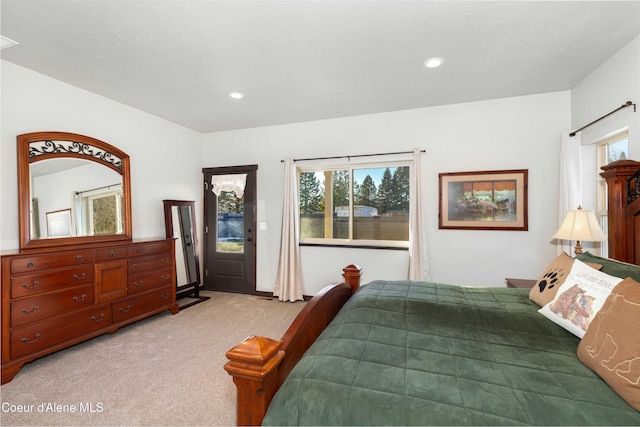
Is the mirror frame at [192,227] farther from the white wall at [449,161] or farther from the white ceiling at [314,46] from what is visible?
the white ceiling at [314,46]

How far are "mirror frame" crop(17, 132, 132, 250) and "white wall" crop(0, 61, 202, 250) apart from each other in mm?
91

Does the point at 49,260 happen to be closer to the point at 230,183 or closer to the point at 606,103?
the point at 230,183

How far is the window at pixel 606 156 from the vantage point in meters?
2.60

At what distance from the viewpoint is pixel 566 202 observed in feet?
9.94

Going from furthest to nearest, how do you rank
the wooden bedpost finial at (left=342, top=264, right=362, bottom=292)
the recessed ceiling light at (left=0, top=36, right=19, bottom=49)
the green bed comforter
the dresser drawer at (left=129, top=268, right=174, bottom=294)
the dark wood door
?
the dark wood door → the dresser drawer at (left=129, top=268, right=174, bottom=294) → the wooden bedpost finial at (left=342, top=264, right=362, bottom=292) → the recessed ceiling light at (left=0, top=36, right=19, bottom=49) → the green bed comforter

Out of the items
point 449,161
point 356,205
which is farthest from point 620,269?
point 356,205

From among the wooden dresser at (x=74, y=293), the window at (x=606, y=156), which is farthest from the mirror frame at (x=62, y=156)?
the window at (x=606, y=156)

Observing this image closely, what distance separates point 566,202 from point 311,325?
3.17m

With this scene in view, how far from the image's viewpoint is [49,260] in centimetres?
248

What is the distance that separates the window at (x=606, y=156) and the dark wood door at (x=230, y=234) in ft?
14.0

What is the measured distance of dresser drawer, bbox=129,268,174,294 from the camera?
3193mm

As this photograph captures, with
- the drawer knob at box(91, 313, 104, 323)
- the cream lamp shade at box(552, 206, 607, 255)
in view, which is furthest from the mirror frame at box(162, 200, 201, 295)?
the cream lamp shade at box(552, 206, 607, 255)

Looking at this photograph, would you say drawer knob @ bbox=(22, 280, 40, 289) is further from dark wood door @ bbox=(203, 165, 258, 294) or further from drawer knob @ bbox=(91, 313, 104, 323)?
dark wood door @ bbox=(203, 165, 258, 294)

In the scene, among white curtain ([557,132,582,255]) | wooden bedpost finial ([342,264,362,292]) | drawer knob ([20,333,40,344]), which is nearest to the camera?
drawer knob ([20,333,40,344])
